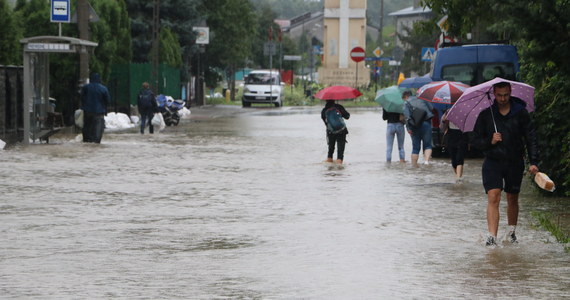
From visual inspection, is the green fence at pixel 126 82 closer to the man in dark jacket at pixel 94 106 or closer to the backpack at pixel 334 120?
the man in dark jacket at pixel 94 106

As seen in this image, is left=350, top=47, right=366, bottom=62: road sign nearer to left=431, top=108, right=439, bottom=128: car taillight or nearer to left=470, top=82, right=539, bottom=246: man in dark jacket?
left=431, top=108, right=439, bottom=128: car taillight

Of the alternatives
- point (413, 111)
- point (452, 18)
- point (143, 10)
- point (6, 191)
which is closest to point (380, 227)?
point (6, 191)

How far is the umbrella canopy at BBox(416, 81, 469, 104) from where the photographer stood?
822 inches

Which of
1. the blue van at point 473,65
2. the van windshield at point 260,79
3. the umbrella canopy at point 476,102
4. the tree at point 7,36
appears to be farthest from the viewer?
the van windshield at point 260,79

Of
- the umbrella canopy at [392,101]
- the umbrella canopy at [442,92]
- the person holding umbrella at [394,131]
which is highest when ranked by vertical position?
the umbrella canopy at [442,92]

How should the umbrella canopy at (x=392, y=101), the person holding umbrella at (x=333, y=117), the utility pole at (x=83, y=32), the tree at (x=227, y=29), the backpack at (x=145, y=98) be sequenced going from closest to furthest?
the person holding umbrella at (x=333, y=117) → the umbrella canopy at (x=392, y=101) → the utility pole at (x=83, y=32) → the backpack at (x=145, y=98) → the tree at (x=227, y=29)

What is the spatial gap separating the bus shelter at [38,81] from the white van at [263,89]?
30450mm

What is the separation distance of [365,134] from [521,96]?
2202 cm

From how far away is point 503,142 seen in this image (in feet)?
38.0

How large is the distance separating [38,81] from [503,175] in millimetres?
18836

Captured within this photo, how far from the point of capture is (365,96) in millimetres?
Answer: 70812

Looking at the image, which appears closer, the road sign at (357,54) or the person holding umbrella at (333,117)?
the person holding umbrella at (333,117)

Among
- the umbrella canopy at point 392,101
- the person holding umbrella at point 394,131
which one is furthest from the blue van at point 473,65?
the umbrella canopy at point 392,101

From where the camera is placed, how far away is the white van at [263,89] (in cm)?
6031
